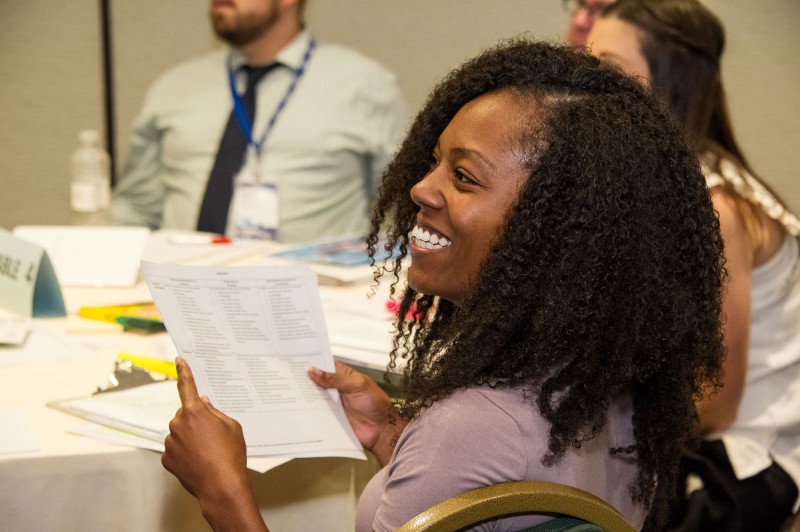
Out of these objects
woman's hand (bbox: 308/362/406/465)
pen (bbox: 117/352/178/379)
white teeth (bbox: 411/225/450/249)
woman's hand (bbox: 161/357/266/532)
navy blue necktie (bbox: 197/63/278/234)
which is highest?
white teeth (bbox: 411/225/450/249)

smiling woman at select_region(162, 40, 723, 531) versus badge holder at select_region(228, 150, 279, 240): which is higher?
smiling woman at select_region(162, 40, 723, 531)

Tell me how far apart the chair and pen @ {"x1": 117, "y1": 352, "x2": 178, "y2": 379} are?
2.12 ft

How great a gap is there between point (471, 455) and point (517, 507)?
65mm

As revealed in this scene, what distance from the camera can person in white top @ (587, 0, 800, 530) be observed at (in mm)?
1506

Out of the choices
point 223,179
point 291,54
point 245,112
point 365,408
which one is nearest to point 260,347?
point 365,408

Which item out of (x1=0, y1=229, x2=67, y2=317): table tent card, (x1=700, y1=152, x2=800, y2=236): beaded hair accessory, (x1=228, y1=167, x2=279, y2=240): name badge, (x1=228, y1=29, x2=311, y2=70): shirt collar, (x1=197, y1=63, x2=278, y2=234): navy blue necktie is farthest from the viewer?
(x1=228, y1=29, x2=311, y2=70): shirt collar

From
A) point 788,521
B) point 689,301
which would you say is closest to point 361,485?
point 689,301

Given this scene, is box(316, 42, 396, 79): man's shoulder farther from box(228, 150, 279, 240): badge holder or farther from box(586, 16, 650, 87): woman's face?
box(586, 16, 650, 87): woman's face

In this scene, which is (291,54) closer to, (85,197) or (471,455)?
(85,197)

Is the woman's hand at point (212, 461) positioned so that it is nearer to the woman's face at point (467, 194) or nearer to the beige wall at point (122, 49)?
the woman's face at point (467, 194)

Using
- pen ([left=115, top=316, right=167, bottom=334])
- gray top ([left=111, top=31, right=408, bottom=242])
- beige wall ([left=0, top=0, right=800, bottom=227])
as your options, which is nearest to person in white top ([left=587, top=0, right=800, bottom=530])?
pen ([left=115, top=316, right=167, bottom=334])

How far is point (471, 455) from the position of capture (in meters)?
0.90

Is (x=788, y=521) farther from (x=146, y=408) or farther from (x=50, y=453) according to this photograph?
(x=50, y=453)

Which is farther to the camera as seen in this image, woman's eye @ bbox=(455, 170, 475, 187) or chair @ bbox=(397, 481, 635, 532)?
woman's eye @ bbox=(455, 170, 475, 187)
